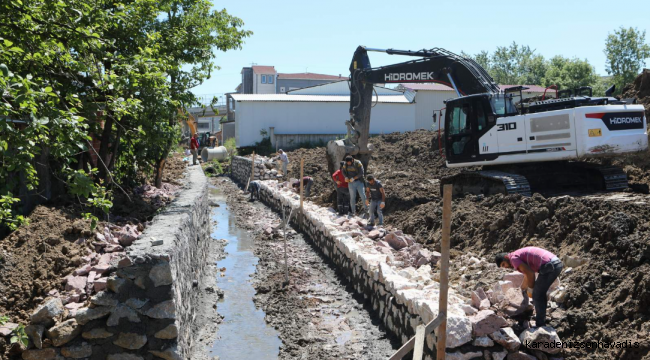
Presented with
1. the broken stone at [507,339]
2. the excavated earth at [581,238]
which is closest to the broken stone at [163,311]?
the broken stone at [507,339]

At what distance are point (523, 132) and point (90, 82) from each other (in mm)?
8718

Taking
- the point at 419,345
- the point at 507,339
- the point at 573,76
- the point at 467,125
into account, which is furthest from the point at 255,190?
the point at 573,76

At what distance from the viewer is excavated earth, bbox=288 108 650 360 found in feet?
19.1

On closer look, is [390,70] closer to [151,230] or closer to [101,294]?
[151,230]

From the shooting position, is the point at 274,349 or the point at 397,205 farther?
the point at 397,205

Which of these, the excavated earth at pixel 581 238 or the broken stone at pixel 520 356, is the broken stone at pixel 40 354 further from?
the excavated earth at pixel 581 238

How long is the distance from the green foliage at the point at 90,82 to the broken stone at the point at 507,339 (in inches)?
162

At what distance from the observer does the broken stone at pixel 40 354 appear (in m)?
5.67

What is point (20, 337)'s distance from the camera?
5438 mm

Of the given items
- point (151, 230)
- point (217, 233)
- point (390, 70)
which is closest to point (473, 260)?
point (151, 230)

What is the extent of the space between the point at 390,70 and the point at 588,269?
31.2 feet

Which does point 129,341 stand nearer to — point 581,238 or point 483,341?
point 483,341

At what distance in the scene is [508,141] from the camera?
42.0ft

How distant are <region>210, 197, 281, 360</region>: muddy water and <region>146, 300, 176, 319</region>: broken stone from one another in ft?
5.60
